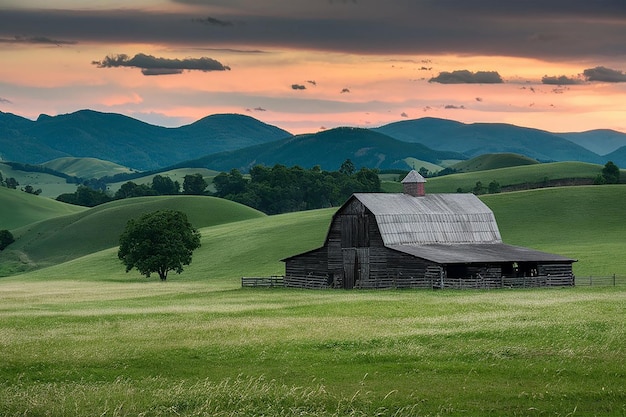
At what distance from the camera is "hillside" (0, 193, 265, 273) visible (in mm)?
165625

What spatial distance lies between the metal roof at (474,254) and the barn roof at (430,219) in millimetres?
1366

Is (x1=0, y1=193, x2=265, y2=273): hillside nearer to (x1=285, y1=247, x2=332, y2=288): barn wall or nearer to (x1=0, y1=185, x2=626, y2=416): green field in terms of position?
(x1=285, y1=247, x2=332, y2=288): barn wall

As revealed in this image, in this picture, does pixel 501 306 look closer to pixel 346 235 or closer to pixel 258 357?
pixel 258 357

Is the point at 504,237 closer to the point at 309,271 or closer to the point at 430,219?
the point at 430,219

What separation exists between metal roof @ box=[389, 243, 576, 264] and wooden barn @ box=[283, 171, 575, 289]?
0.08 metres

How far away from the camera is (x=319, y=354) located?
33438 mm

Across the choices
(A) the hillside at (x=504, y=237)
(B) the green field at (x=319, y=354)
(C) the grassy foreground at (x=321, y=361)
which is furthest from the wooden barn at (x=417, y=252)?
(C) the grassy foreground at (x=321, y=361)

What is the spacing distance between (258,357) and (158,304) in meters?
27.7

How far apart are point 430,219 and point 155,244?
103 ft

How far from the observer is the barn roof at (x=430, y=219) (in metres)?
81.2

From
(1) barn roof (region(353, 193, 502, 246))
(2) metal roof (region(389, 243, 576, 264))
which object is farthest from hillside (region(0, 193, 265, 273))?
(2) metal roof (region(389, 243, 576, 264))

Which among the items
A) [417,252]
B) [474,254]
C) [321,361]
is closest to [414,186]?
[474,254]

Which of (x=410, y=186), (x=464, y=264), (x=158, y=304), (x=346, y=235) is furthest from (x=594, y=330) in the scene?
(x=410, y=186)

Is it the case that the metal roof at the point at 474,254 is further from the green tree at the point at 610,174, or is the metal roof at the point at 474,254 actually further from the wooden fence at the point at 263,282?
the green tree at the point at 610,174
